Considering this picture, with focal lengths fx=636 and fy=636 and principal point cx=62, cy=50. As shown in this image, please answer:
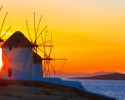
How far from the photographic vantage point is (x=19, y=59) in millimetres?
80000

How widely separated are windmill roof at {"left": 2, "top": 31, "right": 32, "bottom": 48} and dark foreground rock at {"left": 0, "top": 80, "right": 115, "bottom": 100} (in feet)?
90.6

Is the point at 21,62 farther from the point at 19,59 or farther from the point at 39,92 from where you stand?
the point at 39,92

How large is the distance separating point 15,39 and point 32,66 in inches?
166

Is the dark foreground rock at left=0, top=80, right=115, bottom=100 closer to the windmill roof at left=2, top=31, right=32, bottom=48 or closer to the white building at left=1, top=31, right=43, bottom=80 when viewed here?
the white building at left=1, top=31, right=43, bottom=80

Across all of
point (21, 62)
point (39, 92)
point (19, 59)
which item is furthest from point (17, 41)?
point (39, 92)

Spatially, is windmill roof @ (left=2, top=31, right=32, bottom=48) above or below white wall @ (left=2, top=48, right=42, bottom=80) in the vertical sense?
above

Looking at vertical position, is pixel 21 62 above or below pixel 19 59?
below

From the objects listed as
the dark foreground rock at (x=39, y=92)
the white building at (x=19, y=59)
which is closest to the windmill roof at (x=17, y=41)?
the white building at (x=19, y=59)

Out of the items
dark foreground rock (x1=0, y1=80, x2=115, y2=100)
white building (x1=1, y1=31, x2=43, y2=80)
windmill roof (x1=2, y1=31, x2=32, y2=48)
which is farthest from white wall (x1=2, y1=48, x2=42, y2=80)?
dark foreground rock (x1=0, y1=80, x2=115, y2=100)

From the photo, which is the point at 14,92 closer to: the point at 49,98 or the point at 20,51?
the point at 49,98

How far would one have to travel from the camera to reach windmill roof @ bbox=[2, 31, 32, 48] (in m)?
81.5

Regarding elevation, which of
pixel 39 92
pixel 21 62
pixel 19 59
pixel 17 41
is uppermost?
pixel 17 41

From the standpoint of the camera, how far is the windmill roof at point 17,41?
81500 millimetres

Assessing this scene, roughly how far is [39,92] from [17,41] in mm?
36260
